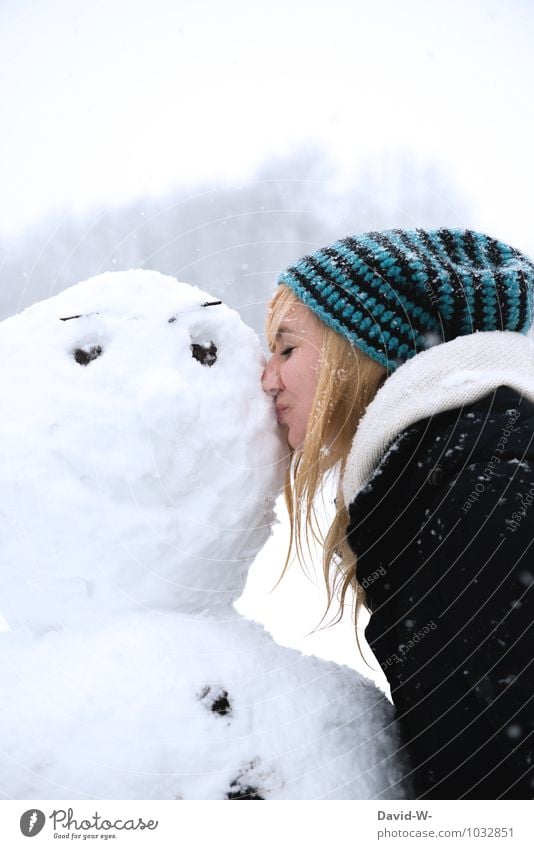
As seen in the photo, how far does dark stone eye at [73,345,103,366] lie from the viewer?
A: 1.13m

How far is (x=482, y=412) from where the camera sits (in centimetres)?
98

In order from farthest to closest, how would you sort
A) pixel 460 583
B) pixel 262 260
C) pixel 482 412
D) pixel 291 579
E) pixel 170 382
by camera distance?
pixel 291 579, pixel 262 260, pixel 170 382, pixel 482 412, pixel 460 583

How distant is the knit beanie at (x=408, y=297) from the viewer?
1115 millimetres

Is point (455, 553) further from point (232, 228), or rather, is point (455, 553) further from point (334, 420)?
point (232, 228)

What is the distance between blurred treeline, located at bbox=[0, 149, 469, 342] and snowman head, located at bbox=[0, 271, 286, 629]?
35 centimetres

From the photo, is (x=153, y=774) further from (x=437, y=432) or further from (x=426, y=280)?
(x=426, y=280)

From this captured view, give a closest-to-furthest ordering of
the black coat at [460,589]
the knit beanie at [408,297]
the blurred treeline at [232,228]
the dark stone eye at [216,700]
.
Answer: the black coat at [460,589]
the dark stone eye at [216,700]
the knit beanie at [408,297]
the blurred treeline at [232,228]

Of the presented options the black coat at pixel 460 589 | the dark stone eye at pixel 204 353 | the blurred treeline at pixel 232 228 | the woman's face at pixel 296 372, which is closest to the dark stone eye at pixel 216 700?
the black coat at pixel 460 589

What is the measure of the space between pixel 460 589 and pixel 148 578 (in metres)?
0.53

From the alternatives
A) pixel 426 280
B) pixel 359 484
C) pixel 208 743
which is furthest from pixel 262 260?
pixel 208 743

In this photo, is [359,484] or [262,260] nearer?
[359,484]

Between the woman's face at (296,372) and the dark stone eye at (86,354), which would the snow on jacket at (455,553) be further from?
the dark stone eye at (86,354)

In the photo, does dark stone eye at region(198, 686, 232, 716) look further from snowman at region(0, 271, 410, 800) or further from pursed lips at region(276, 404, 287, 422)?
pursed lips at region(276, 404, 287, 422)
